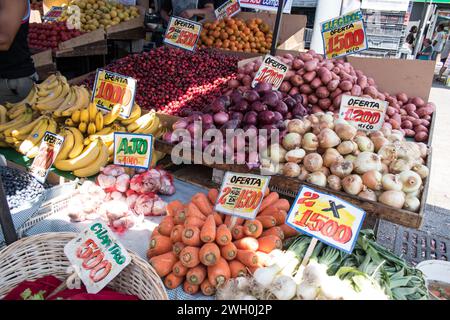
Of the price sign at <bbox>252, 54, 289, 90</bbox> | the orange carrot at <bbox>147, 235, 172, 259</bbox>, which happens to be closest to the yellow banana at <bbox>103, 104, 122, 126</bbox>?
the price sign at <bbox>252, 54, 289, 90</bbox>

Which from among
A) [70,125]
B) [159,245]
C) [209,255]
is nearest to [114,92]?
[70,125]

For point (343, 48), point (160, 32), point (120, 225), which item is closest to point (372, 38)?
point (160, 32)

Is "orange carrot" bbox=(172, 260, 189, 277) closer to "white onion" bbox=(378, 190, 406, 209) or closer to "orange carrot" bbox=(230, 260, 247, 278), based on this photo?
"orange carrot" bbox=(230, 260, 247, 278)

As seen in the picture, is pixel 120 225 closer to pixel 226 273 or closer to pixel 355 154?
pixel 226 273

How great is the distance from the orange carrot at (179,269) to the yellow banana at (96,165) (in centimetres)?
122

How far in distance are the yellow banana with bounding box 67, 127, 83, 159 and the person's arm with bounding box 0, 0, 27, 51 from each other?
97 cm

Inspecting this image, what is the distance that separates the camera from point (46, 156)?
208 cm

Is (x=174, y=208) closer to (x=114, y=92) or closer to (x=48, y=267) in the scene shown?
(x=48, y=267)

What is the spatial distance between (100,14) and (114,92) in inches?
170
